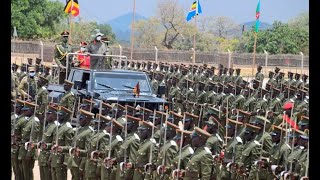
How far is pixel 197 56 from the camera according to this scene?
4144 cm

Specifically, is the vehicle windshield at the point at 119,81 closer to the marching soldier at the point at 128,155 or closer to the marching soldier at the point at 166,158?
the marching soldier at the point at 128,155

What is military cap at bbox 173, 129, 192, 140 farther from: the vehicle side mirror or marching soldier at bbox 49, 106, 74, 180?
the vehicle side mirror

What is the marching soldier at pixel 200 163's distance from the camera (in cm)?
812

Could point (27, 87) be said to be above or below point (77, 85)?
below

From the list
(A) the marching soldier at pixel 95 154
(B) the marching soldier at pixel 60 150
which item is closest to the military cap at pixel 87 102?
(B) the marching soldier at pixel 60 150

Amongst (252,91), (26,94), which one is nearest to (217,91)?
(252,91)

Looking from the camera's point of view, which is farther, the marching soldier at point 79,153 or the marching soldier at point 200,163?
the marching soldier at point 79,153

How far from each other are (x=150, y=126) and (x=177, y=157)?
115 centimetres

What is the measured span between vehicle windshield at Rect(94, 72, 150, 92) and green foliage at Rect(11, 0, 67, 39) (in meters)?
30.9

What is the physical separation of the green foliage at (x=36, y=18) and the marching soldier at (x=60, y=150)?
3669 centimetres

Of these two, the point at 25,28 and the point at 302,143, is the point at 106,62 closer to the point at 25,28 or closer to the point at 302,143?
the point at 302,143

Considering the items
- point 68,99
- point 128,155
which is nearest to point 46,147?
point 128,155

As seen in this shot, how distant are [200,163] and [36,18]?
42526mm

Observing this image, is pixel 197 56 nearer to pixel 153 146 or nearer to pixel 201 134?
pixel 153 146
